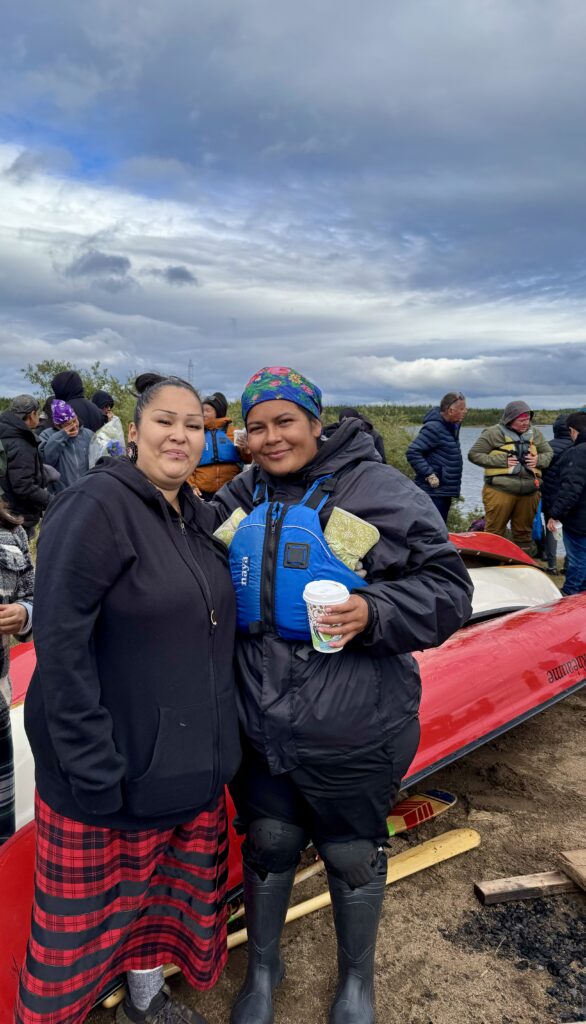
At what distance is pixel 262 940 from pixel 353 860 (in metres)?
0.43

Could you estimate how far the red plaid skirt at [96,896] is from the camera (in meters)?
1.59

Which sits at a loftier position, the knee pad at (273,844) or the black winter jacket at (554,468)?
the black winter jacket at (554,468)

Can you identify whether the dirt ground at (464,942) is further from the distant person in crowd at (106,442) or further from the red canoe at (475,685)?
the distant person in crowd at (106,442)

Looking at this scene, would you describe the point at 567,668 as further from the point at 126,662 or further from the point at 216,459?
the point at 216,459

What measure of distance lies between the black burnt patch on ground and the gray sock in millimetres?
1096

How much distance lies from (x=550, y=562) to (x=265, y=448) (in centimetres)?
721

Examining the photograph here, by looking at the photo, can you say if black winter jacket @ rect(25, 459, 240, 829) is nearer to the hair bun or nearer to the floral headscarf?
the floral headscarf

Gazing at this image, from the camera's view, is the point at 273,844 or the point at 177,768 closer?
the point at 177,768

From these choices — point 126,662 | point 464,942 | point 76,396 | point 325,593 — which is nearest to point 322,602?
point 325,593

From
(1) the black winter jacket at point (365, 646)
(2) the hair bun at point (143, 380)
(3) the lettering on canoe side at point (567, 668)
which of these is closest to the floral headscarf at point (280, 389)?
(1) the black winter jacket at point (365, 646)

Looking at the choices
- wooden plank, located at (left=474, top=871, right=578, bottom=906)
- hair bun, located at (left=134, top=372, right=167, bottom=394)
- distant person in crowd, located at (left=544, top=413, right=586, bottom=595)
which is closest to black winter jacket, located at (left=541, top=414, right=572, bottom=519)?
distant person in crowd, located at (left=544, top=413, right=586, bottom=595)

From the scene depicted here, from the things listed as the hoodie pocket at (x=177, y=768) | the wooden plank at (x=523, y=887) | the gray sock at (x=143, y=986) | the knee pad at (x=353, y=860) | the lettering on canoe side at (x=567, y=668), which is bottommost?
the wooden plank at (x=523, y=887)

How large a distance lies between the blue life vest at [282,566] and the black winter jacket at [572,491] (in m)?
4.86

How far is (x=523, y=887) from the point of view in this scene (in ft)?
8.60
